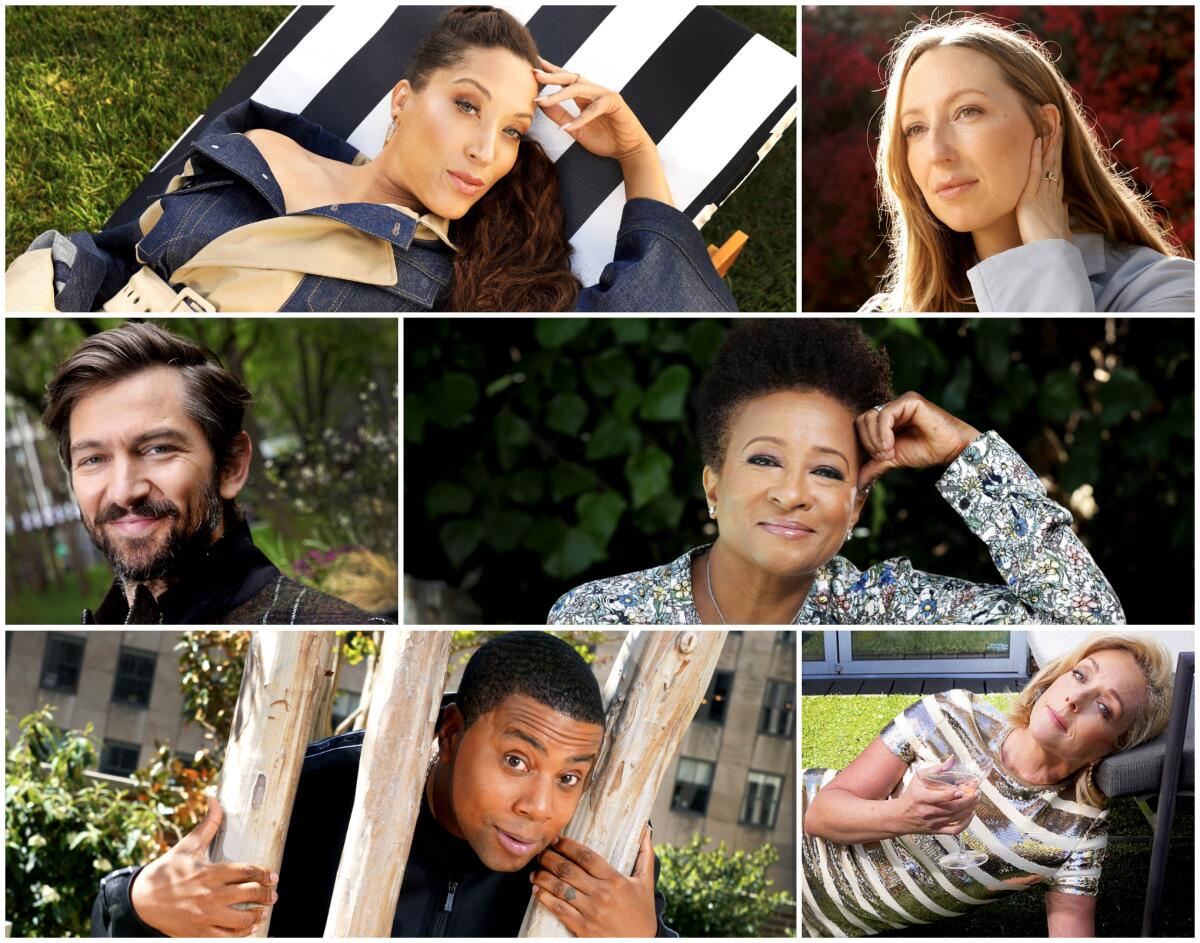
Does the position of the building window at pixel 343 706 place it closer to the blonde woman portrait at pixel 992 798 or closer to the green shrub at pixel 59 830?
the green shrub at pixel 59 830

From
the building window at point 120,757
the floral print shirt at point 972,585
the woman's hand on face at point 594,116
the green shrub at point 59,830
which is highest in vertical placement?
the woman's hand on face at point 594,116

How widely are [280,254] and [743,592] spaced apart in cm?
114

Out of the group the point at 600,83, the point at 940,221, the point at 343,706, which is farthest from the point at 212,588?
the point at 940,221

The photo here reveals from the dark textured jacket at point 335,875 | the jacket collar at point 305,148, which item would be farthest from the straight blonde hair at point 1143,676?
the jacket collar at point 305,148

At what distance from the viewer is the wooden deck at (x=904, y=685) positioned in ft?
8.25

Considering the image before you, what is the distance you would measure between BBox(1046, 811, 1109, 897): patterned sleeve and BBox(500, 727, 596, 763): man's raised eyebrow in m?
0.97

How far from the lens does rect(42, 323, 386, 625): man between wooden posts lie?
2424 mm

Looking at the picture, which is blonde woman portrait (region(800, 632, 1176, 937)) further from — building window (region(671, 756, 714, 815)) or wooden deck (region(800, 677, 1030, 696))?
building window (region(671, 756, 714, 815))

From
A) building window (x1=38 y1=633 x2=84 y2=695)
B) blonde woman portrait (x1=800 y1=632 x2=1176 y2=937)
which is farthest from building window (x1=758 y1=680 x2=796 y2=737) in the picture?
building window (x1=38 y1=633 x2=84 y2=695)

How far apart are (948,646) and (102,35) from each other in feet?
7.52

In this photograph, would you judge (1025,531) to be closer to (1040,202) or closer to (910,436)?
(910,436)

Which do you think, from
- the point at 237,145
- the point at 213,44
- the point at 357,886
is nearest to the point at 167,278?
the point at 237,145

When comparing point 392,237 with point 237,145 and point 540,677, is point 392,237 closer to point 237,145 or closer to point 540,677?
point 237,145

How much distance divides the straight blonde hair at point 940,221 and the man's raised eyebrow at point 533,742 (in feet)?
3.78
